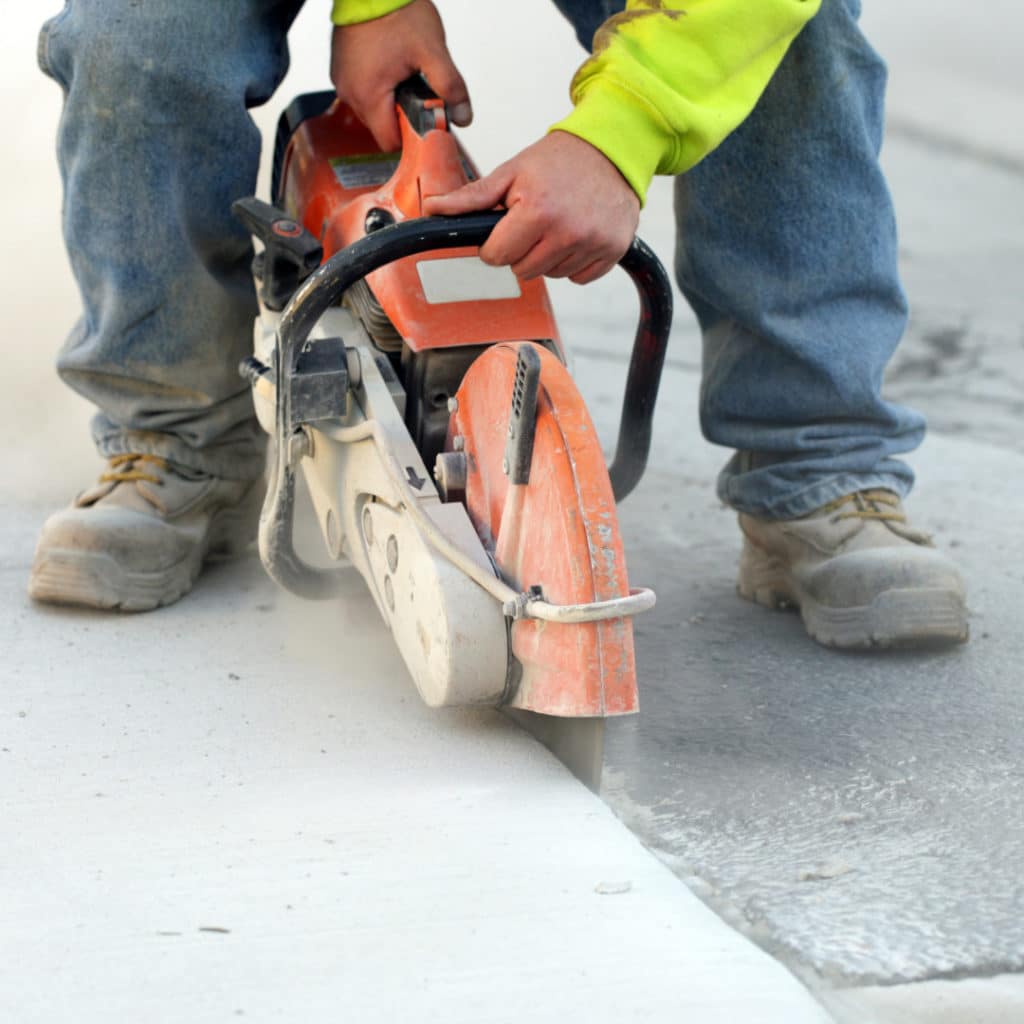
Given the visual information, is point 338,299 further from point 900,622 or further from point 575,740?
point 900,622

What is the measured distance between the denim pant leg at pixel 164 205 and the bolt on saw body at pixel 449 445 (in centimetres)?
14

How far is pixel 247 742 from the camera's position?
140 centimetres

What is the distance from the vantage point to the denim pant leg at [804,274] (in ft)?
5.70

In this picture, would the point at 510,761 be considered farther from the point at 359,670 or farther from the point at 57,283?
the point at 57,283

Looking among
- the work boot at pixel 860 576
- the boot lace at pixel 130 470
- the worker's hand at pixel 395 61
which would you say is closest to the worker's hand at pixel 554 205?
the worker's hand at pixel 395 61

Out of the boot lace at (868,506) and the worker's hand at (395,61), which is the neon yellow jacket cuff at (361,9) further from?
the boot lace at (868,506)

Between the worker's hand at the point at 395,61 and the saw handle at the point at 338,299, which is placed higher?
the worker's hand at the point at 395,61

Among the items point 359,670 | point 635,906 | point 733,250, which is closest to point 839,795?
point 635,906

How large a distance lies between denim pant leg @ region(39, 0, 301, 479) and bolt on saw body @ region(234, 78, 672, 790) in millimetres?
144

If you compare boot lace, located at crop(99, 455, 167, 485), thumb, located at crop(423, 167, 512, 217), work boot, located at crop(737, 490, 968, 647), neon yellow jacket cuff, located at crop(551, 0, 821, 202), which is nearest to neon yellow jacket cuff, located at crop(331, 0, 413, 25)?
neon yellow jacket cuff, located at crop(551, 0, 821, 202)

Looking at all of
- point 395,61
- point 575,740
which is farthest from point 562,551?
point 395,61

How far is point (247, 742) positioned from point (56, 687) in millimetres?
269

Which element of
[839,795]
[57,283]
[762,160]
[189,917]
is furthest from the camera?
[57,283]

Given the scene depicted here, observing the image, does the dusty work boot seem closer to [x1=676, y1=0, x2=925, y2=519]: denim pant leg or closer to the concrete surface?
the concrete surface
